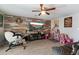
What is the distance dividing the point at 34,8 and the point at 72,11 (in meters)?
0.66

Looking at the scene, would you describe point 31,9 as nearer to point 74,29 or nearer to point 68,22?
point 68,22

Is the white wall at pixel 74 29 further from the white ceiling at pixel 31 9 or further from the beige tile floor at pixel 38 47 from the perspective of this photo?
the beige tile floor at pixel 38 47

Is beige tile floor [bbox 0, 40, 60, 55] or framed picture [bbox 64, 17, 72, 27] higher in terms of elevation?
framed picture [bbox 64, 17, 72, 27]

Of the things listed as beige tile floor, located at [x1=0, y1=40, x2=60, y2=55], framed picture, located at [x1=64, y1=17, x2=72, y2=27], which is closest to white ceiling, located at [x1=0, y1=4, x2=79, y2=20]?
framed picture, located at [x1=64, y1=17, x2=72, y2=27]

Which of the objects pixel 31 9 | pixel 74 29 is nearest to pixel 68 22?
pixel 74 29

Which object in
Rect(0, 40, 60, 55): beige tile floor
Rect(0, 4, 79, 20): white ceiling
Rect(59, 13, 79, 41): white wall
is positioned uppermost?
Rect(0, 4, 79, 20): white ceiling

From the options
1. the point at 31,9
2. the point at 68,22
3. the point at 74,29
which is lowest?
the point at 74,29

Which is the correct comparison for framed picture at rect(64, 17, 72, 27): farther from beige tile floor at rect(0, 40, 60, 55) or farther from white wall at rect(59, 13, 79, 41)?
beige tile floor at rect(0, 40, 60, 55)

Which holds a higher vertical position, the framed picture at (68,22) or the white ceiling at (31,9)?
the white ceiling at (31,9)

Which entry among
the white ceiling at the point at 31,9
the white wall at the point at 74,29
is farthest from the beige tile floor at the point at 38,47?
the white ceiling at the point at 31,9

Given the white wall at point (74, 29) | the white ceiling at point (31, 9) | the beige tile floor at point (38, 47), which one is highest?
the white ceiling at point (31, 9)

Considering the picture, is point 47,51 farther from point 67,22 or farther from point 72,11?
point 72,11

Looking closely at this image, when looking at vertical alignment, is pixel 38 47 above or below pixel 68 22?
below
